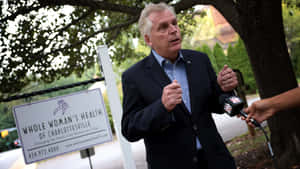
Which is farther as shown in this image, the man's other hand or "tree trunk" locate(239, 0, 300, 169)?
"tree trunk" locate(239, 0, 300, 169)

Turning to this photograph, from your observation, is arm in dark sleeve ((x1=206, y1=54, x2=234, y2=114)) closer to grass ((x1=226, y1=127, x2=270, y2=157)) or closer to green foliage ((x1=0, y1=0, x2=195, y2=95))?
green foliage ((x1=0, y1=0, x2=195, y2=95))

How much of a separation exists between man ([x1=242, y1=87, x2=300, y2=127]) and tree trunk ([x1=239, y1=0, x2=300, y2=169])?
321 centimetres

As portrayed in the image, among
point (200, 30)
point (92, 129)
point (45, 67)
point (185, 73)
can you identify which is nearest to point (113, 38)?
point (45, 67)

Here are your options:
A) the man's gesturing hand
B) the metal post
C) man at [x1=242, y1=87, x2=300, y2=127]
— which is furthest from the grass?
the man's gesturing hand

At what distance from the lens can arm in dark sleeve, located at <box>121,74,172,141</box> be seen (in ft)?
6.78

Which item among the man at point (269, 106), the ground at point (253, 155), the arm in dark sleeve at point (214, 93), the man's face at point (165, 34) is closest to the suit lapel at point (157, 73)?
the man's face at point (165, 34)

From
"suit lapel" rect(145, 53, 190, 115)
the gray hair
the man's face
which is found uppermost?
the gray hair

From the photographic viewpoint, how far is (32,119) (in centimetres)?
447

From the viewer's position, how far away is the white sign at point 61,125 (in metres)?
4.43

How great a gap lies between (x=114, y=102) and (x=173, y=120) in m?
2.78

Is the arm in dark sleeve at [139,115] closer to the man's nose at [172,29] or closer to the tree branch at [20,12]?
the man's nose at [172,29]

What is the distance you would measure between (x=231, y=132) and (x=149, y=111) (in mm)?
9686

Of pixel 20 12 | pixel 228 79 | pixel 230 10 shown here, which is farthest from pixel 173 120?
pixel 20 12

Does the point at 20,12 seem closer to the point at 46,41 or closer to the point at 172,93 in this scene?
the point at 46,41
